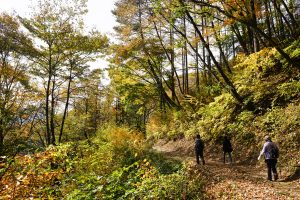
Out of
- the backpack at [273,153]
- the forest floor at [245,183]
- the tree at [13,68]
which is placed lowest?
the forest floor at [245,183]

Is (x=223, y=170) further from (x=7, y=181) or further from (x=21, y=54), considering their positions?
(x=21, y=54)

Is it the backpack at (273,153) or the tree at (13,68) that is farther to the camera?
the tree at (13,68)

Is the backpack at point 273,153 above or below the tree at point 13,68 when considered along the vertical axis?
below

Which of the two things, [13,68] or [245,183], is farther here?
[13,68]

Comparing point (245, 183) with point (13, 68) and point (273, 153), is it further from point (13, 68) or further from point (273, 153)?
point (13, 68)

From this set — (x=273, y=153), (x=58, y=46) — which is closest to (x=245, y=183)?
(x=273, y=153)

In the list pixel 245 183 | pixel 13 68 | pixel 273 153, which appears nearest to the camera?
pixel 245 183

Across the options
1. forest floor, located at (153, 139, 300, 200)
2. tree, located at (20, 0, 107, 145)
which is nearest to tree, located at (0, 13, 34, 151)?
tree, located at (20, 0, 107, 145)

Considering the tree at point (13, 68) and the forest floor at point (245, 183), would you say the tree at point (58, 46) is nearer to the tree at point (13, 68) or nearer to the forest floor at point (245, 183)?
the tree at point (13, 68)

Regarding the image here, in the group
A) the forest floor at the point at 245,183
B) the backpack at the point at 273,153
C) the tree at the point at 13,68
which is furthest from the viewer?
the tree at the point at 13,68

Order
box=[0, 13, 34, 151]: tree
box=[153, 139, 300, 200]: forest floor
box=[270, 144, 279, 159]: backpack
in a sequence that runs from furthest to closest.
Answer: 1. box=[0, 13, 34, 151]: tree
2. box=[270, 144, 279, 159]: backpack
3. box=[153, 139, 300, 200]: forest floor

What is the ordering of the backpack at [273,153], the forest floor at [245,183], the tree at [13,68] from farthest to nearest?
the tree at [13,68] → the backpack at [273,153] → the forest floor at [245,183]

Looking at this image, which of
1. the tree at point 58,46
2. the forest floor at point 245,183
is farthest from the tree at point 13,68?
the forest floor at point 245,183

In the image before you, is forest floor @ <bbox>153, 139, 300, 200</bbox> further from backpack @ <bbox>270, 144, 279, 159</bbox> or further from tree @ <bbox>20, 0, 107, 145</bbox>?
tree @ <bbox>20, 0, 107, 145</bbox>
